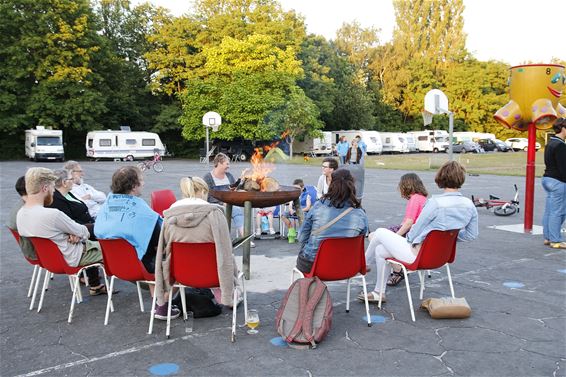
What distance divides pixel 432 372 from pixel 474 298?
2009mm

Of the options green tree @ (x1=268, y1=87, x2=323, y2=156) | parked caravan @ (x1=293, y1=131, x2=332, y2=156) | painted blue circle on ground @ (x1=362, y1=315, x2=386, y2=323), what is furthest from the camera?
parked caravan @ (x1=293, y1=131, x2=332, y2=156)

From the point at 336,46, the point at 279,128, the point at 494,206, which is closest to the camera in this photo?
the point at 494,206

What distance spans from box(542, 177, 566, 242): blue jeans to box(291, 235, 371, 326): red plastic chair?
477cm

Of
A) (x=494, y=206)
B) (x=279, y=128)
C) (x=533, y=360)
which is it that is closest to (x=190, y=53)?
(x=279, y=128)

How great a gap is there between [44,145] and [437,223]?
35469 mm

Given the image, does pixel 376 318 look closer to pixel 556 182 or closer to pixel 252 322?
pixel 252 322

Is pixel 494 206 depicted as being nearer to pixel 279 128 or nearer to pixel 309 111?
pixel 309 111

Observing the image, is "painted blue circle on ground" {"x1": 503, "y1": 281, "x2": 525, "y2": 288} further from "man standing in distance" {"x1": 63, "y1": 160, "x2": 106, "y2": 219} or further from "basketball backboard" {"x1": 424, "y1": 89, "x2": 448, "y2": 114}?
"basketball backboard" {"x1": 424, "y1": 89, "x2": 448, "y2": 114}

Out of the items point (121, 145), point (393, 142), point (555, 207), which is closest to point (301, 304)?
point (555, 207)

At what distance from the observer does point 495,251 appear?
765cm

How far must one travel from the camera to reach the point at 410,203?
5.60 metres

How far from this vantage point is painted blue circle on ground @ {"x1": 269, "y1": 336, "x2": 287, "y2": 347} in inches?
163

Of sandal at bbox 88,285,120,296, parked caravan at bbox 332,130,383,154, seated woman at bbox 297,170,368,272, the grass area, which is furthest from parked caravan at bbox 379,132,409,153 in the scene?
seated woman at bbox 297,170,368,272

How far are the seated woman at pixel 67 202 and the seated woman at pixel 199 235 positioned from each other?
2030 millimetres
